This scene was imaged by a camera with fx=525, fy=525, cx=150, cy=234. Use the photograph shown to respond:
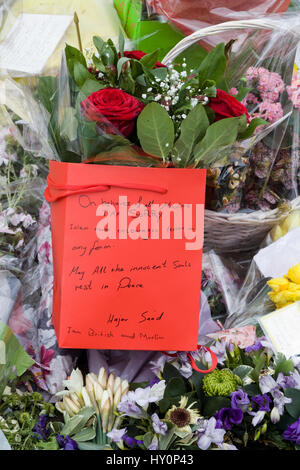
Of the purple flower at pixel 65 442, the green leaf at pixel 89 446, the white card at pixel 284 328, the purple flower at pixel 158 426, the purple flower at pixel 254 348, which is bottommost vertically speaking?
the green leaf at pixel 89 446

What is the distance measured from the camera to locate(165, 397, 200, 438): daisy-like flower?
2.72 ft

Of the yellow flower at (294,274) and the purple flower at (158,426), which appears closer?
the purple flower at (158,426)

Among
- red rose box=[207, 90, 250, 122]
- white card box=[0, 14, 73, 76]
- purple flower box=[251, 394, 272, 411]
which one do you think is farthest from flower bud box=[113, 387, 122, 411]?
white card box=[0, 14, 73, 76]

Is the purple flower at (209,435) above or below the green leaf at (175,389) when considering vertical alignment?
below

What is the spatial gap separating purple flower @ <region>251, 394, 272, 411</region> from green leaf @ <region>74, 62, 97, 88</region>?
66cm

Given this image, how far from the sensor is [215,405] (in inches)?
34.1

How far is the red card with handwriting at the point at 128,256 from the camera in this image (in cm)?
99

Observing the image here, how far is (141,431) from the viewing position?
2.80 feet

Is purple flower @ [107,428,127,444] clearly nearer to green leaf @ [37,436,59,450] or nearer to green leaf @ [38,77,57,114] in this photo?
green leaf @ [37,436,59,450]

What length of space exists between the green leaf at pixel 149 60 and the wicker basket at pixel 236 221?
191 millimetres

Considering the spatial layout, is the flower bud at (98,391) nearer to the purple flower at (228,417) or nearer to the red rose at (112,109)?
the purple flower at (228,417)

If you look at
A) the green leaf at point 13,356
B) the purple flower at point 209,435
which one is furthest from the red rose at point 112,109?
the purple flower at point 209,435

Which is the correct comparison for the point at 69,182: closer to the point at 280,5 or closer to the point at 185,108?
the point at 185,108

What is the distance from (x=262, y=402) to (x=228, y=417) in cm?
6
